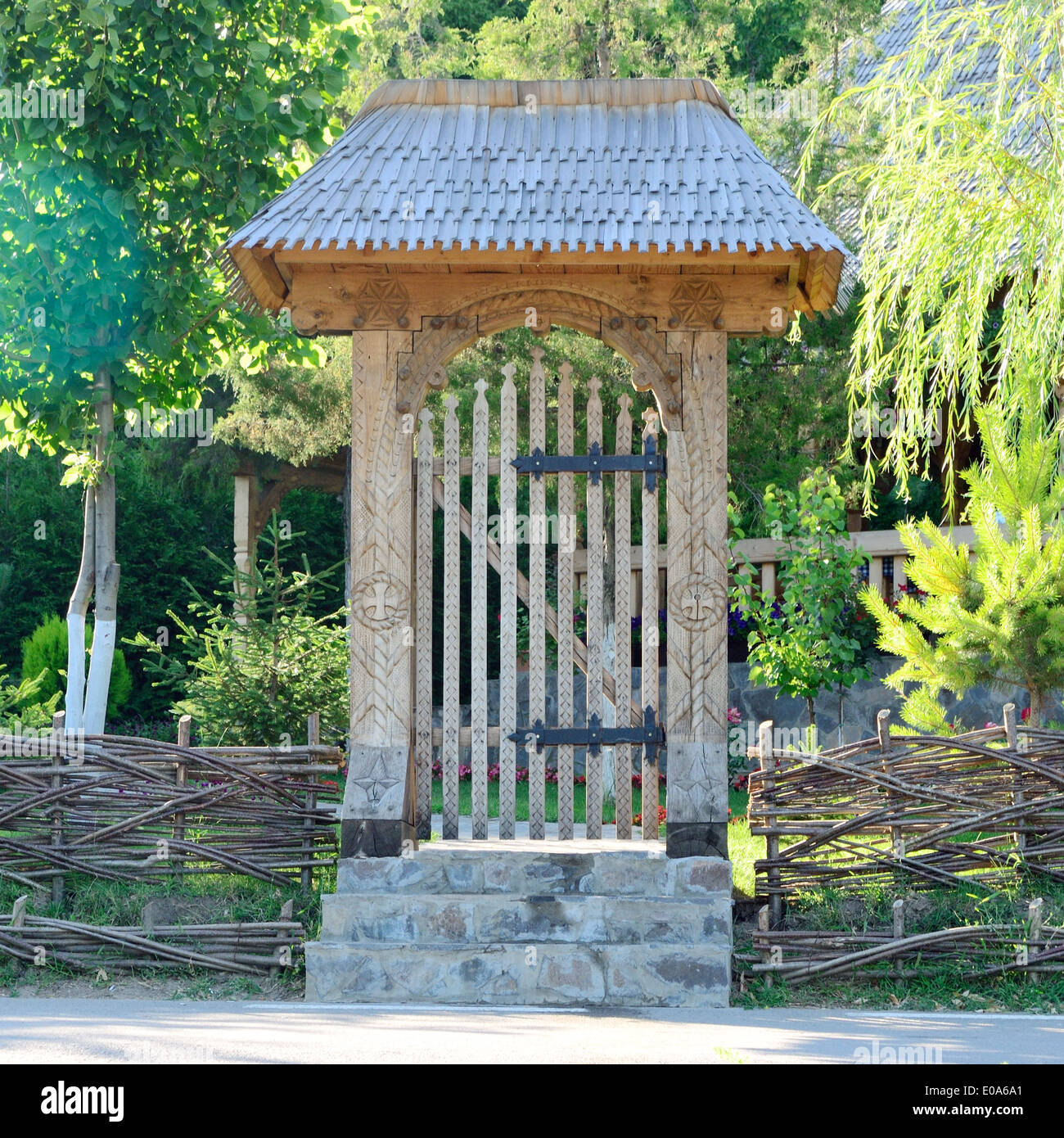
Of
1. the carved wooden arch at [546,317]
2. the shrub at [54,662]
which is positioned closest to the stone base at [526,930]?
the carved wooden arch at [546,317]

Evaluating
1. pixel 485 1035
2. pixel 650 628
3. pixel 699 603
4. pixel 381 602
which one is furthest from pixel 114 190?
pixel 485 1035

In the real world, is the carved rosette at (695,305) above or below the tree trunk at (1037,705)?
above

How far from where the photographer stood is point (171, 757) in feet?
20.1

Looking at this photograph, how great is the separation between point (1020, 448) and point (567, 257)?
2.78 m

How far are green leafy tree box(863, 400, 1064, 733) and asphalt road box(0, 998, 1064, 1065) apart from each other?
205cm

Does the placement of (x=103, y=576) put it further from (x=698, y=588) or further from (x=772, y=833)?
(x=772, y=833)

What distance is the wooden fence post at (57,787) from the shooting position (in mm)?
5965

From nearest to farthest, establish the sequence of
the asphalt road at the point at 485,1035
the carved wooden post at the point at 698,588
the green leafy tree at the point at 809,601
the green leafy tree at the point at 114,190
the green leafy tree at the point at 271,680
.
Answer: the asphalt road at the point at 485,1035 < the carved wooden post at the point at 698,588 < the green leafy tree at the point at 114,190 < the green leafy tree at the point at 271,680 < the green leafy tree at the point at 809,601

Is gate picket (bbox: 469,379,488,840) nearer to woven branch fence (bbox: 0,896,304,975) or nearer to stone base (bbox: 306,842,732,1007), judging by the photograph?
stone base (bbox: 306,842,732,1007)

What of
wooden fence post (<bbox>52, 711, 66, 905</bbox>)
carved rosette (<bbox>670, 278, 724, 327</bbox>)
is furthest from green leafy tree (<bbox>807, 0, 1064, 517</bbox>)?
wooden fence post (<bbox>52, 711, 66, 905</bbox>)

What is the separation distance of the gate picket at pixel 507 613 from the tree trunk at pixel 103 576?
2.67m

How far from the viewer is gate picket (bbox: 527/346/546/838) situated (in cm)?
600

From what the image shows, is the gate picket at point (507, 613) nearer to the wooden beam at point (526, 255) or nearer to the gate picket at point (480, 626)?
the gate picket at point (480, 626)

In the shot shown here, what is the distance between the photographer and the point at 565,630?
594 cm
